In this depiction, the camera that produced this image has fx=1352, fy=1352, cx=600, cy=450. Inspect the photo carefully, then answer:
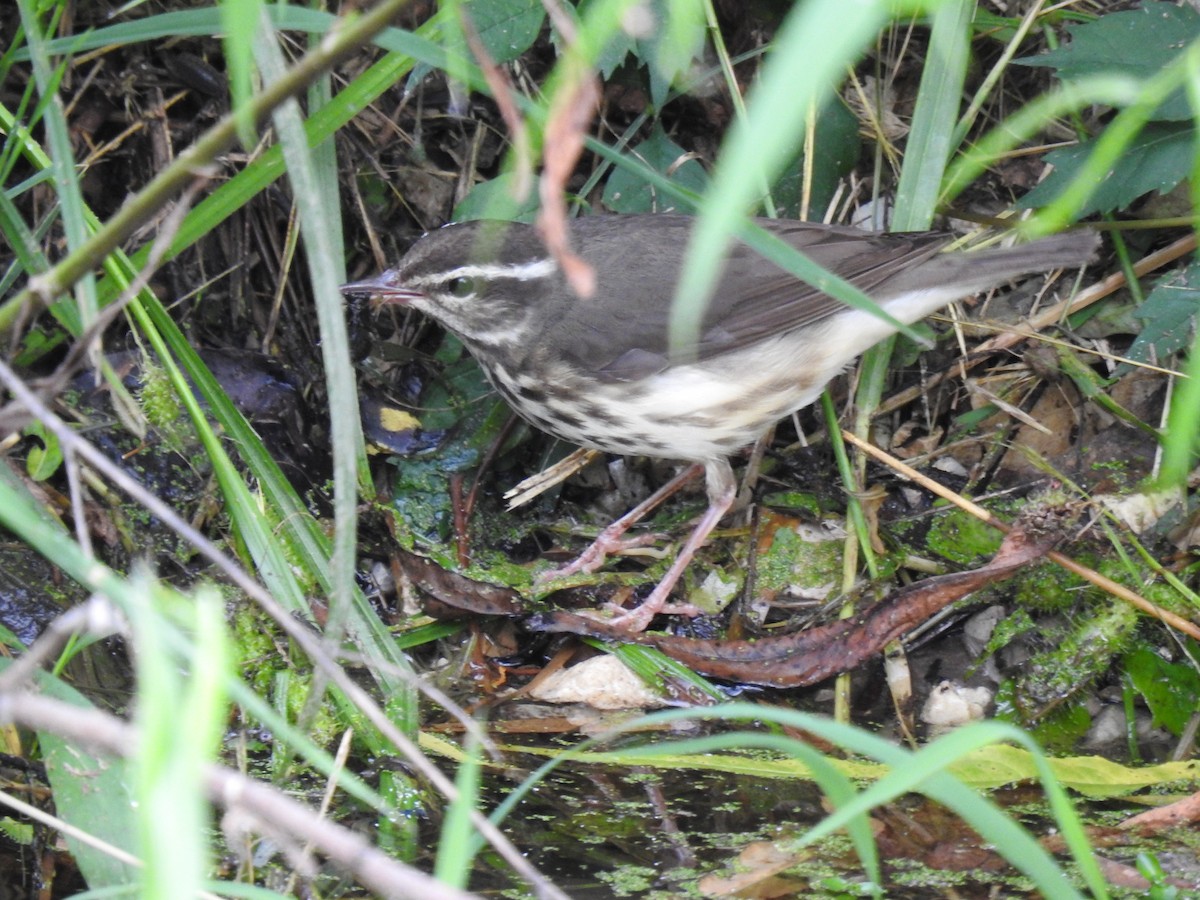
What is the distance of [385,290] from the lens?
4125 millimetres

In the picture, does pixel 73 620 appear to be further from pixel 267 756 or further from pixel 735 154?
pixel 267 756

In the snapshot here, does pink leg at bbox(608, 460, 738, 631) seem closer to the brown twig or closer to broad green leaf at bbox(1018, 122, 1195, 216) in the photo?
the brown twig

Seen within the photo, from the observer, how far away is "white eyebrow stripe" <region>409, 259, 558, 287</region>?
4148mm

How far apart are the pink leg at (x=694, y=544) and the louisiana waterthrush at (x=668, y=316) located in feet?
0.18

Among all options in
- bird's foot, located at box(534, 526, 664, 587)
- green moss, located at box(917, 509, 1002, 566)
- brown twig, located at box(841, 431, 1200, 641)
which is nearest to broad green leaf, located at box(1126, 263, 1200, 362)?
brown twig, located at box(841, 431, 1200, 641)

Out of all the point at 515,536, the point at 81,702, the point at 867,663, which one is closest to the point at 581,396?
the point at 515,536

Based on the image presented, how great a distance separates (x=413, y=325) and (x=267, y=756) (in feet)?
6.09

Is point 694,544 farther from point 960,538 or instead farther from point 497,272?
point 497,272

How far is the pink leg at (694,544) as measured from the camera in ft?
14.3

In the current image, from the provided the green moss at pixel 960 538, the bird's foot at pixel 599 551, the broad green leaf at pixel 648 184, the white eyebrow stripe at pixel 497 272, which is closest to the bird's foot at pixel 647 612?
the bird's foot at pixel 599 551

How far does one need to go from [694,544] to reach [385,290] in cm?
131

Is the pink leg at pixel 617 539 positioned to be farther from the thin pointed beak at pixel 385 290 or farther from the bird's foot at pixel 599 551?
the thin pointed beak at pixel 385 290

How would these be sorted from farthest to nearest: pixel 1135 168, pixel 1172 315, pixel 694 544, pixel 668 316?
pixel 694 544
pixel 668 316
pixel 1135 168
pixel 1172 315

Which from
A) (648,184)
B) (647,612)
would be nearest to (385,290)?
(648,184)
